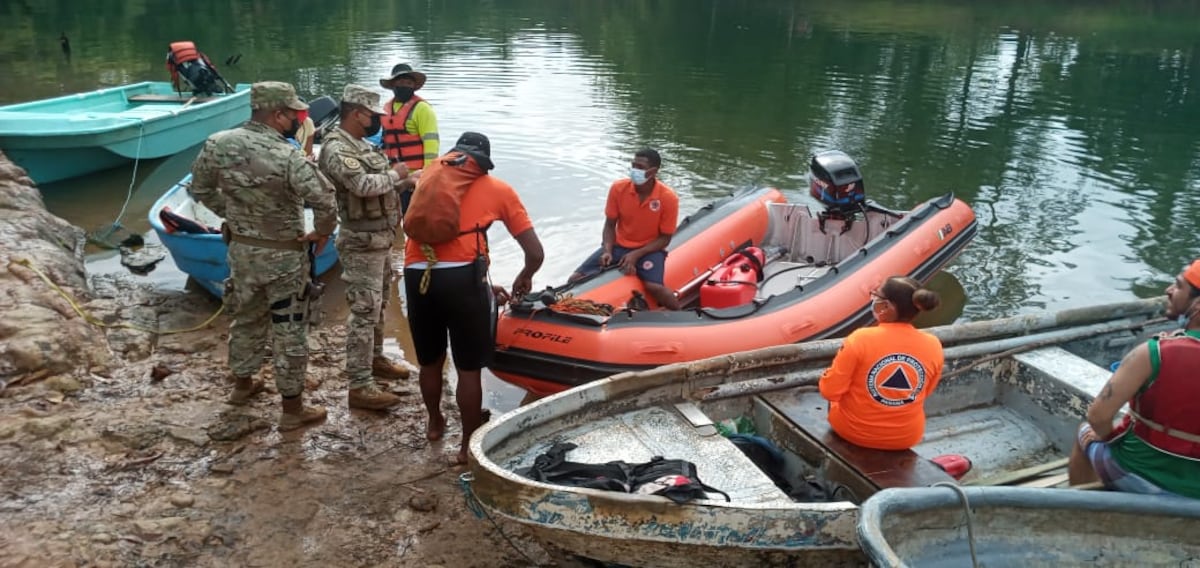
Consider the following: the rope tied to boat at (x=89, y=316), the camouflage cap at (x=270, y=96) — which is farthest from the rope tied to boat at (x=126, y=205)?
the camouflage cap at (x=270, y=96)

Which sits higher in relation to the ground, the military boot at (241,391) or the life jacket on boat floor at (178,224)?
the life jacket on boat floor at (178,224)

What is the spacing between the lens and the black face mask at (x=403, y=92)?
21.1 feet

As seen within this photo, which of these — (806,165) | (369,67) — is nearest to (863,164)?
(806,165)

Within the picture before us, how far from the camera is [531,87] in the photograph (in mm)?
16844

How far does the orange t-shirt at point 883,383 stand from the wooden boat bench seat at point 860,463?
1.9 inches

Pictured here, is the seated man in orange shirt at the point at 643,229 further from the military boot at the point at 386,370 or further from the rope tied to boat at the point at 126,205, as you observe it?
the rope tied to boat at the point at 126,205

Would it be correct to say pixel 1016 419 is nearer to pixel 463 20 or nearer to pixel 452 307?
pixel 452 307

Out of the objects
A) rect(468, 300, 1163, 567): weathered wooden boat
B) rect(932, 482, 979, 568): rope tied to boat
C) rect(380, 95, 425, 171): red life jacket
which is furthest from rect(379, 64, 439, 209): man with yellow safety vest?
rect(932, 482, 979, 568): rope tied to boat

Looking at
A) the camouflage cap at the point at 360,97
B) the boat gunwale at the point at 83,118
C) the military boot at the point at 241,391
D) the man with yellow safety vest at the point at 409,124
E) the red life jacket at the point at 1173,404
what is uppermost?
the camouflage cap at the point at 360,97

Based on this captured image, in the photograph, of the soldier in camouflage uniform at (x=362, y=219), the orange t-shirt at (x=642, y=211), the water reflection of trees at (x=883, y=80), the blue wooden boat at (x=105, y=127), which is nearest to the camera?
the soldier in camouflage uniform at (x=362, y=219)

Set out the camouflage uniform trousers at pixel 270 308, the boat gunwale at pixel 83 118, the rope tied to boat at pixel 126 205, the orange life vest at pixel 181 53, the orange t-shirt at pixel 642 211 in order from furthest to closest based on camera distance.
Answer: the orange life vest at pixel 181 53 < the boat gunwale at pixel 83 118 < the rope tied to boat at pixel 126 205 < the orange t-shirt at pixel 642 211 < the camouflage uniform trousers at pixel 270 308

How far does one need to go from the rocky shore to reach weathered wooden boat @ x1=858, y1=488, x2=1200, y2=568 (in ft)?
5.38

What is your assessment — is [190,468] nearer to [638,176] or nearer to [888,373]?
[638,176]

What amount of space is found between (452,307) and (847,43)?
23001mm
